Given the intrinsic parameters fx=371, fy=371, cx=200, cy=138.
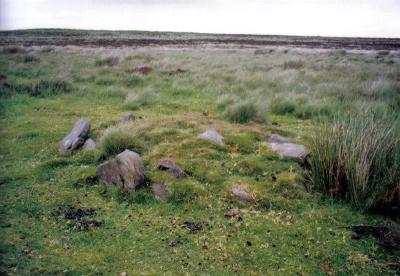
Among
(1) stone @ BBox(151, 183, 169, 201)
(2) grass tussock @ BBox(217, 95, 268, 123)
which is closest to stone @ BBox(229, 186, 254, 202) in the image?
(1) stone @ BBox(151, 183, 169, 201)

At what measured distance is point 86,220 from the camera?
5691 mm

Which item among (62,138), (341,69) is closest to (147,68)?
(341,69)

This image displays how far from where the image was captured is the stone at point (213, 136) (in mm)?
8250

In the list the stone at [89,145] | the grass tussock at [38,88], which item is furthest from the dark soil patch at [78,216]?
the grass tussock at [38,88]

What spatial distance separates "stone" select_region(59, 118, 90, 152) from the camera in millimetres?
8352

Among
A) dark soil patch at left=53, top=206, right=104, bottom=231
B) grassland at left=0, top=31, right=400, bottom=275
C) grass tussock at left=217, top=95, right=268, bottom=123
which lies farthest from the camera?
grass tussock at left=217, top=95, right=268, bottom=123

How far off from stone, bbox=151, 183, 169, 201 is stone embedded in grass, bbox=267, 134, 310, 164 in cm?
254

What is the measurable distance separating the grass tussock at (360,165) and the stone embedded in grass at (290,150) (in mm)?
794

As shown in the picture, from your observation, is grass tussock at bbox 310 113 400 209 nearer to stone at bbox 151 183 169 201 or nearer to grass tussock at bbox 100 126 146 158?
stone at bbox 151 183 169 201

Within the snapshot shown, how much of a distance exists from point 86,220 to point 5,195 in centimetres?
187

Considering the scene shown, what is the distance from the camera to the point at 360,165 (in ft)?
18.6

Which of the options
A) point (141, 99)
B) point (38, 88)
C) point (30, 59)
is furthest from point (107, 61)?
point (141, 99)

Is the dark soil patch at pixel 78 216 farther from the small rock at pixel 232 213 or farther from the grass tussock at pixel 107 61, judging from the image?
the grass tussock at pixel 107 61

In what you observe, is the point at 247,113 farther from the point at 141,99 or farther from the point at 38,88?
the point at 38,88
